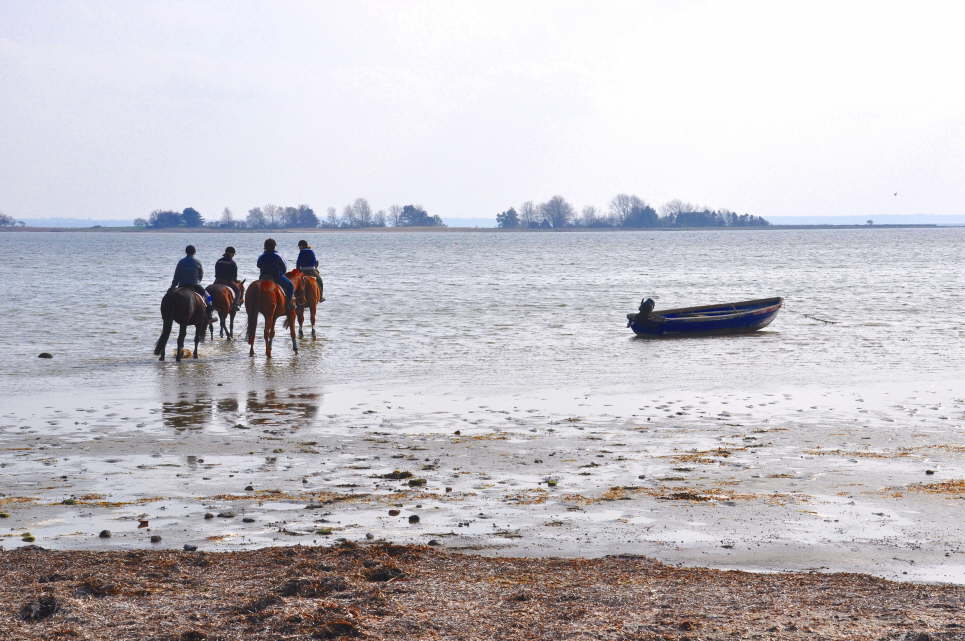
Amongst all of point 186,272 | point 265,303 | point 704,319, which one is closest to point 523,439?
point 265,303

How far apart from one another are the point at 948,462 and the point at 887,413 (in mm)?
3385

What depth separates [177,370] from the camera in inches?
768

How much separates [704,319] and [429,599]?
2180 cm

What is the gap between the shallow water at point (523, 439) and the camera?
8.06m

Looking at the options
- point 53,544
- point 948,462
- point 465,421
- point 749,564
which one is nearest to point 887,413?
point 948,462

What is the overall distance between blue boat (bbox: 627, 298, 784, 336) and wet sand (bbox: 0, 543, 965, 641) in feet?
64.4

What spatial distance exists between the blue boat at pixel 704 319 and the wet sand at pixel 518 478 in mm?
11272

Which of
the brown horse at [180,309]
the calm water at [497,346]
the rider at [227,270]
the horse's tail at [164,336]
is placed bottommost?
the calm water at [497,346]

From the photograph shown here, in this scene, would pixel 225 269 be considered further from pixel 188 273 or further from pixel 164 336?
pixel 164 336

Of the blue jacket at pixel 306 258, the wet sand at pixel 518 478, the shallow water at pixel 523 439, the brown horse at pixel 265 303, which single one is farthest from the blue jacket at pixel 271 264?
the wet sand at pixel 518 478

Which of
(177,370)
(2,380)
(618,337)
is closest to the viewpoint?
(2,380)

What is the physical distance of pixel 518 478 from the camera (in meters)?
9.97

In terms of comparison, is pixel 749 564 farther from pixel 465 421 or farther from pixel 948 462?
pixel 465 421

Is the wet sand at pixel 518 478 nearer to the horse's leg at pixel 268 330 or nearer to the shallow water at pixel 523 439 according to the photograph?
the shallow water at pixel 523 439
